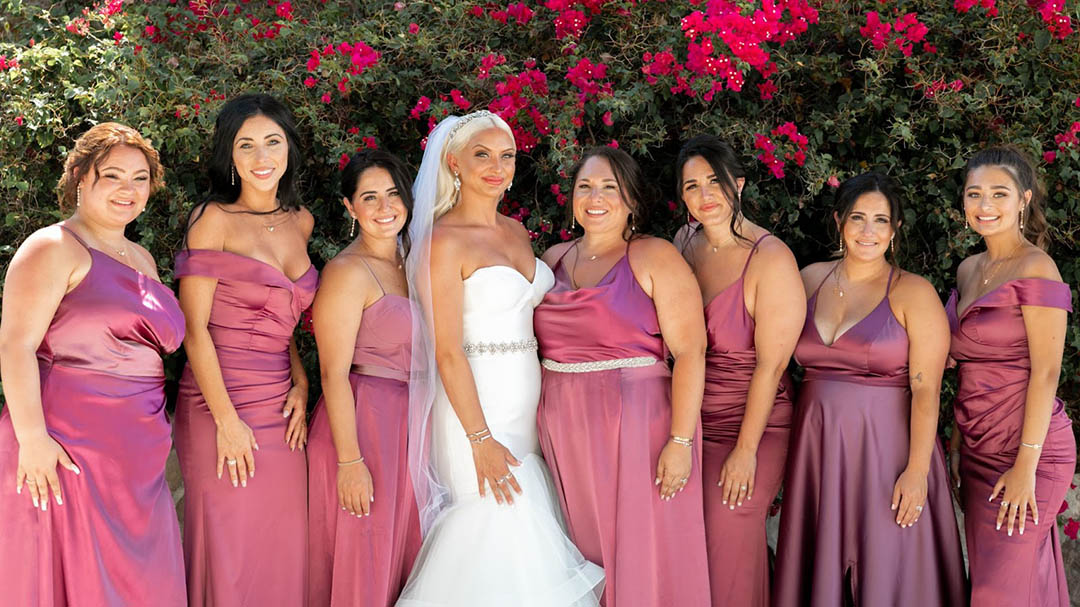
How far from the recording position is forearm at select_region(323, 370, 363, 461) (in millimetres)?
3994

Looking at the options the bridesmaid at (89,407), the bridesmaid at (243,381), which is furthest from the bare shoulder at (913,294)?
the bridesmaid at (89,407)

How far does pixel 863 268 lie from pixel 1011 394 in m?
0.77

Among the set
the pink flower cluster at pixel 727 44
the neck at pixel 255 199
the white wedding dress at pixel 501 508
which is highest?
the pink flower cluster at pixel 727 44

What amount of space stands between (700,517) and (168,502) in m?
2.06

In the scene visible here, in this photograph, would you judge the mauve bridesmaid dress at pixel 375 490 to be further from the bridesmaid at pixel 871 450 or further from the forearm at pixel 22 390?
the bridesmaid at pixel 871 450

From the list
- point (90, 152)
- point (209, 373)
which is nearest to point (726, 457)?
point (209, 373)

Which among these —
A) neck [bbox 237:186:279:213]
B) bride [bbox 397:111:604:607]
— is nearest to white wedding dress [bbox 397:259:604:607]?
bride [bbox 397:111:604:607]

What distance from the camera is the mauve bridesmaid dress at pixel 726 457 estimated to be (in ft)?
13.8

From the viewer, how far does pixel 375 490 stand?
4.05 m

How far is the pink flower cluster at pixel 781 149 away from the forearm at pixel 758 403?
104 cm

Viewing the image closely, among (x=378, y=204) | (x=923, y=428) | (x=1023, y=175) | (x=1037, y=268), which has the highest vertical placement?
(x=1023, y=175)

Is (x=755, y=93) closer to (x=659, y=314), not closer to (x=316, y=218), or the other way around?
(x=659, y=314)

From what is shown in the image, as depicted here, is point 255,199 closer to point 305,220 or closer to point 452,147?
point 305,220

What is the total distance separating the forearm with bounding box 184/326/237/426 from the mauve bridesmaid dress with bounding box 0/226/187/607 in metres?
0.17
